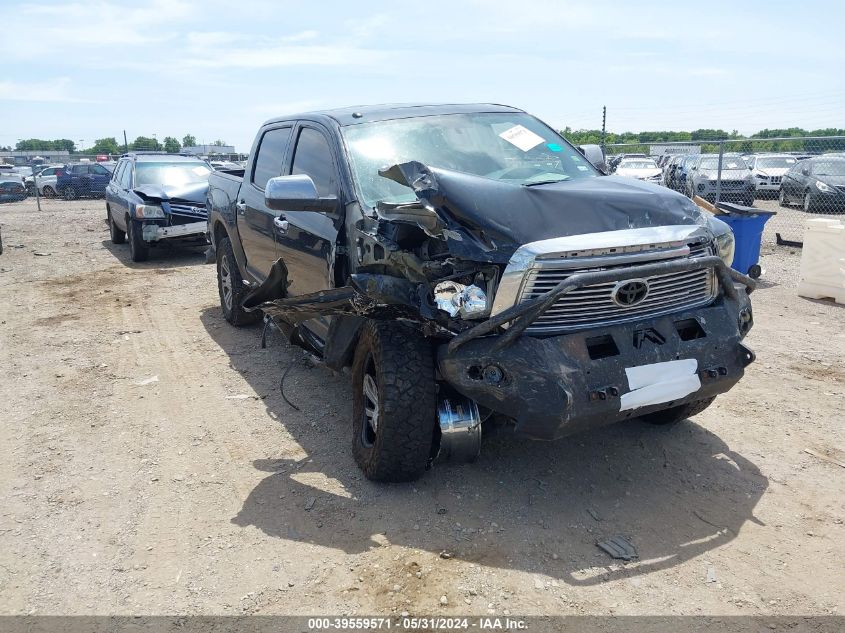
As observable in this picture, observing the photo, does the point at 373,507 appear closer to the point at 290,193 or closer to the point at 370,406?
the point at 370,406

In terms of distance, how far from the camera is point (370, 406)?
13.0 feet

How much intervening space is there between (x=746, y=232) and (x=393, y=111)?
5.44 m

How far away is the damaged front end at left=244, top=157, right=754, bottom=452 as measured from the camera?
3207 millimetres

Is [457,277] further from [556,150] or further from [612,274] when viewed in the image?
[556,150]

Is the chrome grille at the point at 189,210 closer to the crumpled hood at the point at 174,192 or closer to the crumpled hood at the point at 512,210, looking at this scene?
the crumpled hood at the point at 174,192

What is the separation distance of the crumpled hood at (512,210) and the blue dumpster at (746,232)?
5.34m

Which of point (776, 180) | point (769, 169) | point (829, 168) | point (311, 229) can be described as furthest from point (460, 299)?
point (769, 169)

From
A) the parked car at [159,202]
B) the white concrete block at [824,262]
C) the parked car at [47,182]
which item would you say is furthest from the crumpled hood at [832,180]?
the parked car at [47,182]

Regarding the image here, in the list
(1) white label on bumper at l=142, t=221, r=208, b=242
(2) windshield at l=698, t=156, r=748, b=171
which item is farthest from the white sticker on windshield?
(2) windshield at l=698, t=156, r=748, b=171

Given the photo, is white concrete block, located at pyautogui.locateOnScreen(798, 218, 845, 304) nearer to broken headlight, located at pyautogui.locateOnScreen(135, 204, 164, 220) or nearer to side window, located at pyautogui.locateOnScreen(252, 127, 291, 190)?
side window, located at pyautogui.locateOnScreen(252, 127, 291, 190)

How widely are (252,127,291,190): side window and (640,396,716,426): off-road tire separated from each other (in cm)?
318

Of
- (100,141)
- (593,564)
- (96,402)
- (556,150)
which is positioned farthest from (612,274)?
(100,141)

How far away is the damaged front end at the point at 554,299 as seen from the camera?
3.21 m

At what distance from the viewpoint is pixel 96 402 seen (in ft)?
17.6
